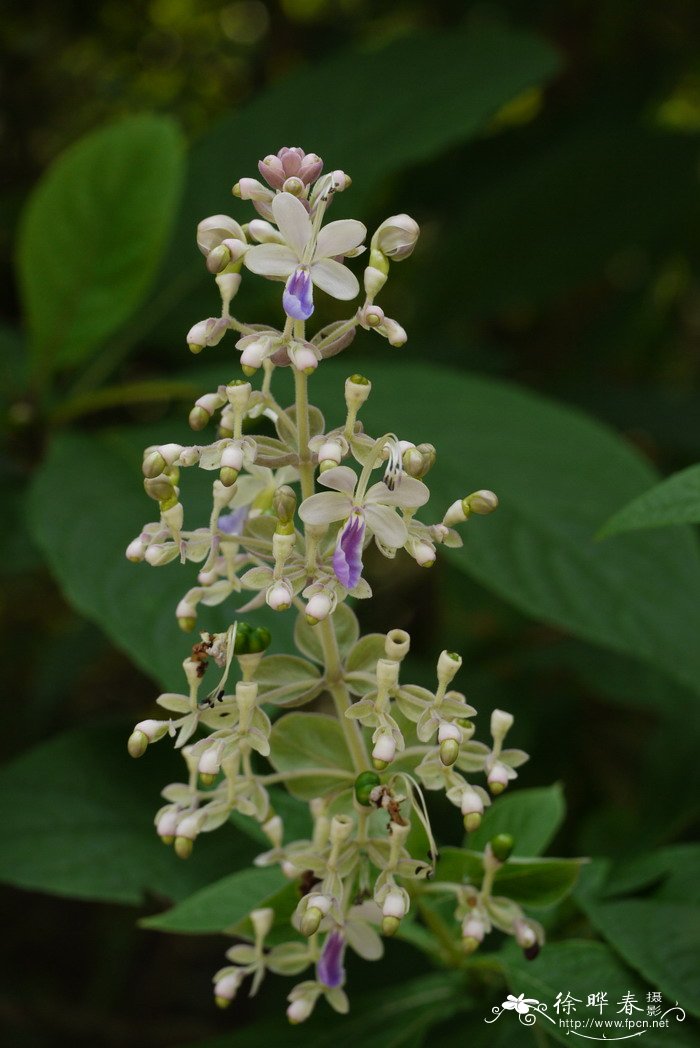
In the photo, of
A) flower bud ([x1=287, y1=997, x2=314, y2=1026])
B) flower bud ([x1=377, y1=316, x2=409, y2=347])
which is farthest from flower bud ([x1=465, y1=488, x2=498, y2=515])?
flower bud ([x1=287, y1=997, x2=314, y2=1026])

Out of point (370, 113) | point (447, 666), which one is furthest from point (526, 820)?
point (370, 113)

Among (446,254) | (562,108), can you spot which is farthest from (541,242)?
(562,108)

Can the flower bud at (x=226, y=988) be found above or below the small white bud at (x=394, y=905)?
below

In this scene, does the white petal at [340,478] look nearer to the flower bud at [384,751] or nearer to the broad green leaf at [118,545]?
the flower bud at [384,751]

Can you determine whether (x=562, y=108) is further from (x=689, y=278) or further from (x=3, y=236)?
(x=3, y=236)

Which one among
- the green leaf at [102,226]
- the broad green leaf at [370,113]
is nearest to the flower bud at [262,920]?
the green leaf at [102,226]

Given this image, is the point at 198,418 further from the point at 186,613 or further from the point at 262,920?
the point at 262,920
